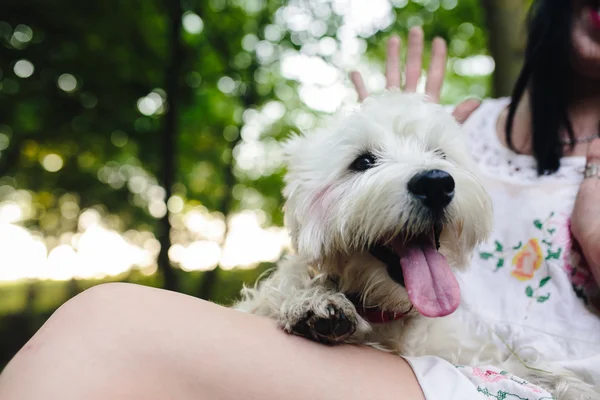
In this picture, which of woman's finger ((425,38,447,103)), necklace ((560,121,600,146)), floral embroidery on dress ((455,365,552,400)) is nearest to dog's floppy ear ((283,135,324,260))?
floral embroidery on dress ((455,365,552,400))

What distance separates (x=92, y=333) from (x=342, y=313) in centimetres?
78

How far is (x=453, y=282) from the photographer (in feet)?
5.70

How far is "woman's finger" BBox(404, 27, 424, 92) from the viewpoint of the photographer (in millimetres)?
2715

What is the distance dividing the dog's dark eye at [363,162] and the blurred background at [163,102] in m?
0.34

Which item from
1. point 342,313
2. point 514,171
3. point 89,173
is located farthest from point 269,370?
point 89,173

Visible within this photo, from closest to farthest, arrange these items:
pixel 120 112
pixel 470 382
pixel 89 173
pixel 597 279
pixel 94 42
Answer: pixel 470 382 < pixel 597 279 < pixel 94 42 < pixel 120 112 < pixel 89 173

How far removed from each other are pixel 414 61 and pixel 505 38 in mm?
2822

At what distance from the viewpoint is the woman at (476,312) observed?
125 cm

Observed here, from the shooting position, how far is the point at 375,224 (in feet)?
5.87

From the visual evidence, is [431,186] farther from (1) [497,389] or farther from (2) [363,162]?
(1) [497,389]

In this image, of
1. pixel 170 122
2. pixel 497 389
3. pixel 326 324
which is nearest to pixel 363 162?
pixel 326 324

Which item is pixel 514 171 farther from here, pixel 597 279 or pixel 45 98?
pixel 45 98

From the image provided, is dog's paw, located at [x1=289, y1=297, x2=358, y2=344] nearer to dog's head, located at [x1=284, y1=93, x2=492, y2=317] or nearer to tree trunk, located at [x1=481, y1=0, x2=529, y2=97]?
dog's head, located at [x1=284, y1=93, x2=492, y2=317]

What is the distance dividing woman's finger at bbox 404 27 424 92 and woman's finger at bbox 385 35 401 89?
0.22 ft
